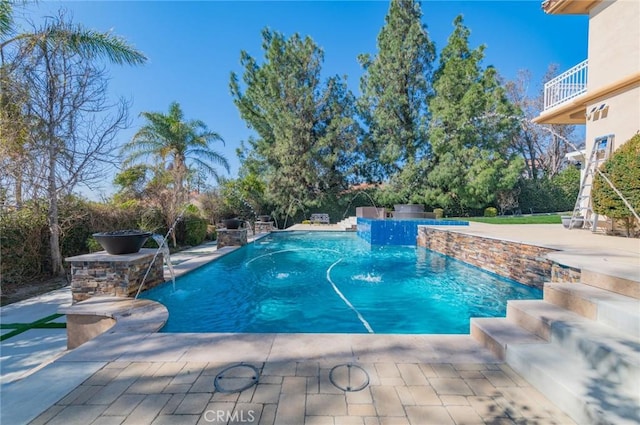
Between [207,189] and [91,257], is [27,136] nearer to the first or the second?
[91,257]

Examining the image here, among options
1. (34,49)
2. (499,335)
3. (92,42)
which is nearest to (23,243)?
(34,49)

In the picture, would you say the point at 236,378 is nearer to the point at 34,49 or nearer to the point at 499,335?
the point at 499,335

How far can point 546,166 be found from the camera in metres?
25.0

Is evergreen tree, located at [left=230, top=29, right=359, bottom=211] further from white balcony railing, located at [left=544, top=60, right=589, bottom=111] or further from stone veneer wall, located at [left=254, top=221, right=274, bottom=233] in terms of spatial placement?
Answer: white balcony railing, located at [left=544, top=60, right=589, bottom=111]

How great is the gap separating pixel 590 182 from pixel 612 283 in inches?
288

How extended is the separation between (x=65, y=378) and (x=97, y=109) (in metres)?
6.29

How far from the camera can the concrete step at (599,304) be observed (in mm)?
2277

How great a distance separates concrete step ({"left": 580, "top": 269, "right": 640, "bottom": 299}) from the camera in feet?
8.84

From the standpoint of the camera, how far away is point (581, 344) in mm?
2225

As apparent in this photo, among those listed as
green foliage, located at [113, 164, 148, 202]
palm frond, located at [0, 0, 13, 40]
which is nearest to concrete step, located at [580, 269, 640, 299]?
palm frond, located at [0, 0, 13, 40]

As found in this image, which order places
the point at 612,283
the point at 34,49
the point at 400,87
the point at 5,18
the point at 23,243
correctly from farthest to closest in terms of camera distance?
the point at 400,87
the point at 5,18
the point at 34,49
the point at 23,243
the point at 612,283

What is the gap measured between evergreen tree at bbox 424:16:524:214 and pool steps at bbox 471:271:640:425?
14979 mm

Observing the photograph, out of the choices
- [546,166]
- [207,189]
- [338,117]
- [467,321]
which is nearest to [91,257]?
[467,321]

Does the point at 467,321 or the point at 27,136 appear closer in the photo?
the point at 467,321
